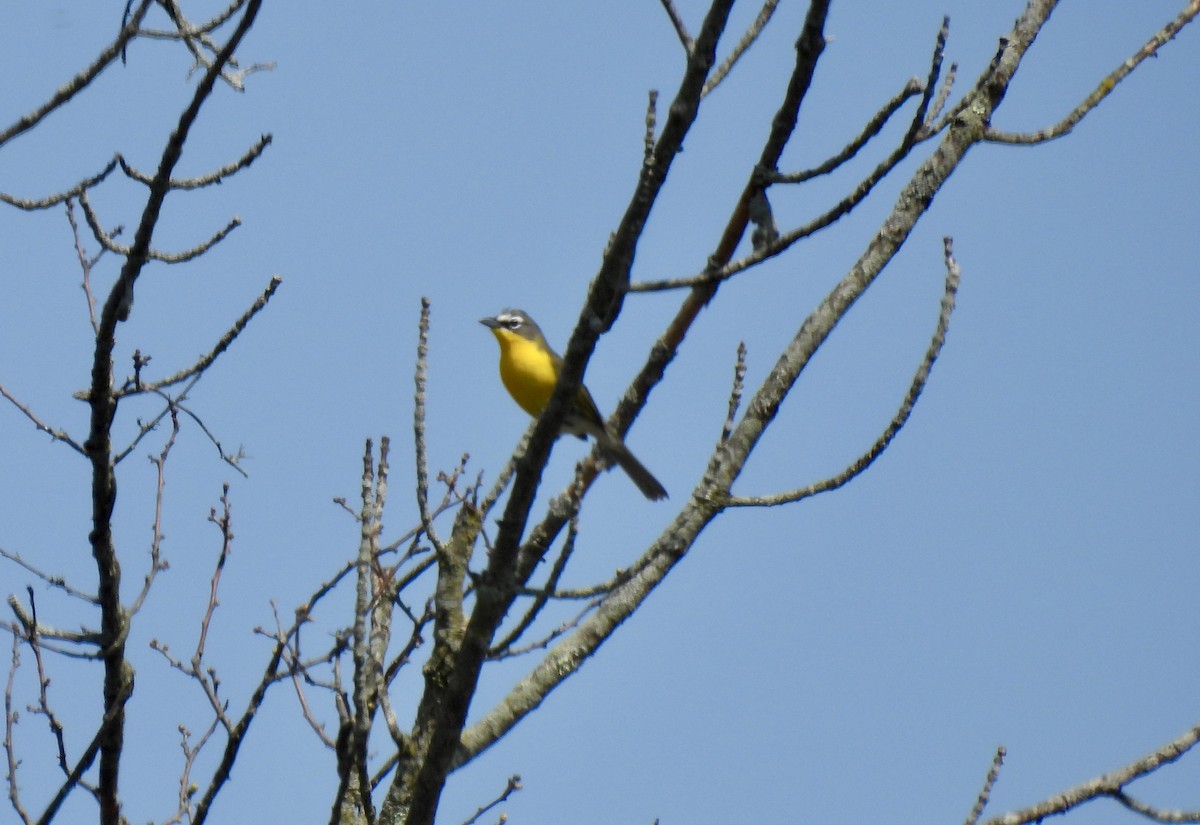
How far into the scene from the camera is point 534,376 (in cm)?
973

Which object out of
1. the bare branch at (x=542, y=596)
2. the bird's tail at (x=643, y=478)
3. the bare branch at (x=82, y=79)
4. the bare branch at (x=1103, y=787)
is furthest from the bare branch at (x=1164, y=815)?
the bird's tail at (x=643, y=478)

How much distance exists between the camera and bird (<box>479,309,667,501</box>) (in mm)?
9023

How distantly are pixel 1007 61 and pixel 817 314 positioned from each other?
5.09ft

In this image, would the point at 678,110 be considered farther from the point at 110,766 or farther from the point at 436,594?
the point at 110,766

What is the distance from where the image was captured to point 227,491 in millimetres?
5898

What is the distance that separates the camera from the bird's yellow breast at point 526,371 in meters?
9.73

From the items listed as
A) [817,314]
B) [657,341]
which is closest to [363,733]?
[657,341]

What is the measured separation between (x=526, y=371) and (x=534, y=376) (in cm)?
8

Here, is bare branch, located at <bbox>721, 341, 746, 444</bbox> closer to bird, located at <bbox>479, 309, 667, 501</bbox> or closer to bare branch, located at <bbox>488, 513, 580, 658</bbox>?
bare branch, located at <bbox>488, 513, 580, 658</bbox>

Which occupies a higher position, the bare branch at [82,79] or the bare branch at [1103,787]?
the bare branch at [82,79]

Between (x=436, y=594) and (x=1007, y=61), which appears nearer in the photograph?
(x=436, y=594)

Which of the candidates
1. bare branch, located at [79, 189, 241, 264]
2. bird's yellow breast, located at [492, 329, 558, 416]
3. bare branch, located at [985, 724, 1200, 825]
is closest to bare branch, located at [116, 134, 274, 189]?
bare branch, located at [79, 189, 241, 264]

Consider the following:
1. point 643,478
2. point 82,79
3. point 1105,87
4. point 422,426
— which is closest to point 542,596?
point 422,426

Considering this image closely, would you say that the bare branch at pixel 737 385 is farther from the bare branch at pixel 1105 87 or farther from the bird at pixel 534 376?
the bird at pixel 534 376
